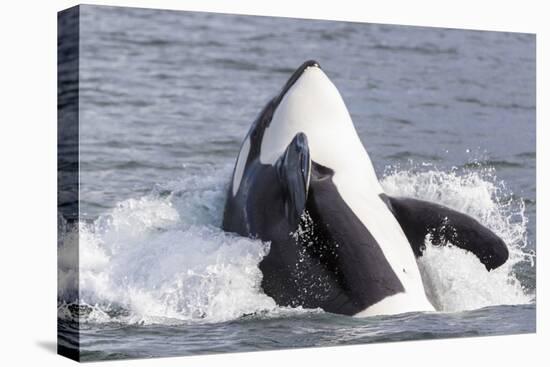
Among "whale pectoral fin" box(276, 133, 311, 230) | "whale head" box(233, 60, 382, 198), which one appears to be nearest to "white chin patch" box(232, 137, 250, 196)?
"whale head" box(233, 60, 382, 198)

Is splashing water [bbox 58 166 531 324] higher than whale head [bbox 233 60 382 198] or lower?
lower

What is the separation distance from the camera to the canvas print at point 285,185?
11391 millimetres

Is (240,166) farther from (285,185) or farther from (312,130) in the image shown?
(285,185)

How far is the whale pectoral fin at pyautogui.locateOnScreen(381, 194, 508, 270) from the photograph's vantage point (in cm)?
1192

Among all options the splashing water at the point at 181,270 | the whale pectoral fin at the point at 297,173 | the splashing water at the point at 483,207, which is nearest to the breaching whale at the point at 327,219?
the whale pectoral fin at the point at 297,173

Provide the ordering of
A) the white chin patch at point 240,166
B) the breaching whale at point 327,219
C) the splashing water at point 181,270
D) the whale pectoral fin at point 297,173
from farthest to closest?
the white chin patch at point 240,166
the splashing water at point 181,270
the breaching whale at point 327,219
the whale pectoral fin at point 297,173

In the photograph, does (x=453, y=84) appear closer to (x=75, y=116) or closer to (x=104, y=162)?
(x=104, y=162)

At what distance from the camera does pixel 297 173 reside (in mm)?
10883

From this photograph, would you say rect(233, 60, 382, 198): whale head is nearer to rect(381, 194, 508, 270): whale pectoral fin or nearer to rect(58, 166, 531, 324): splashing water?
rect(381, 194, 508, 270): whale pectoral fin

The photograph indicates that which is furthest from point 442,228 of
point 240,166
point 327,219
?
point 240,166

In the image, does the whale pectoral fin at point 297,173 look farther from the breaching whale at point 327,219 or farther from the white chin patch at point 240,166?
the white chin patch at point 240,166

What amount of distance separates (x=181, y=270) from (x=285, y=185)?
1412 millimetres

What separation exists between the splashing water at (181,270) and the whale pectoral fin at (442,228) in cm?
10

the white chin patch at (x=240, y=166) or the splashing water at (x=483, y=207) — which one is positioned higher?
the white chin patch at (x=240, y=166)
